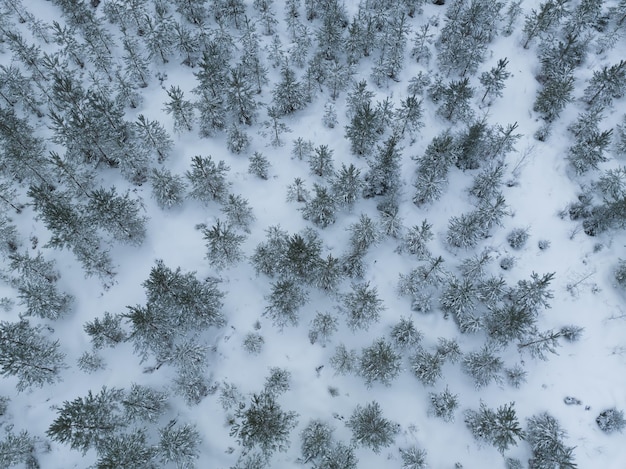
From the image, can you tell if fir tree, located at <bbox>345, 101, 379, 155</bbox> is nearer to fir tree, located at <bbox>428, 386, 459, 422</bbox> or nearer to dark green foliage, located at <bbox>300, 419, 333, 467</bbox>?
fir tree, located at <bbox>428, 386, 459, 422</bbox>

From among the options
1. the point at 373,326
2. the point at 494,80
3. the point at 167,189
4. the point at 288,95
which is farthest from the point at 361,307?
the point at 494,80

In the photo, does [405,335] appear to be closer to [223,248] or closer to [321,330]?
[321,330]

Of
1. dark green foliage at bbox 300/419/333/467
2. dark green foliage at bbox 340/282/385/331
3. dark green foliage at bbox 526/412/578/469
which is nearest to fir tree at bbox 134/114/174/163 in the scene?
dark green foliage at bbox 340/282/385/331

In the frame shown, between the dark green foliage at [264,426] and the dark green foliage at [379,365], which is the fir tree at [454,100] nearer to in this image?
the dark green foliage at [379,365]

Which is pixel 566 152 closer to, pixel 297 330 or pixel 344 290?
pixel 344 290

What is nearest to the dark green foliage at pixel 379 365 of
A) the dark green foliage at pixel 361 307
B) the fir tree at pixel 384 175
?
the dark green foliage at pixel 361 307

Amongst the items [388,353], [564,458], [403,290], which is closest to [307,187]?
[403,290]
